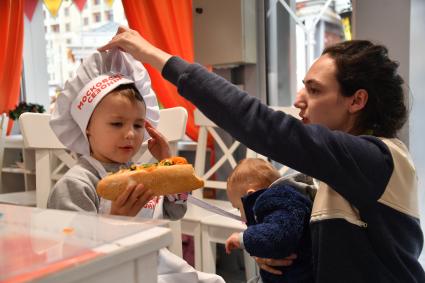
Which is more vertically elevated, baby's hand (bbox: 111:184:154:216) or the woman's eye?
the woman's eye

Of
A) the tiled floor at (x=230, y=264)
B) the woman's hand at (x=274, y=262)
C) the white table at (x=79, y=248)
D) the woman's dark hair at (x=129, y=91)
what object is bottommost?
the tiled floor at (x=230, y=264)

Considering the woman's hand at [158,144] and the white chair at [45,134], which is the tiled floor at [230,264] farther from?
the woman's hand at [158,144]

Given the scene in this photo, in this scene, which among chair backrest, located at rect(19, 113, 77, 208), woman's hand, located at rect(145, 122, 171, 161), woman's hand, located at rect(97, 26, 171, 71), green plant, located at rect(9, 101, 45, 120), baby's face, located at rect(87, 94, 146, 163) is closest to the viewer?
woman's hand, located at rect(97, 26, 171, 71)

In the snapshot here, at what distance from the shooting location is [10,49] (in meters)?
3.82

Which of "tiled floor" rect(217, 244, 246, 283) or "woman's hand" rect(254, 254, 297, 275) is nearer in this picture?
"woman's hand" rect(254, 254, 297, 275)

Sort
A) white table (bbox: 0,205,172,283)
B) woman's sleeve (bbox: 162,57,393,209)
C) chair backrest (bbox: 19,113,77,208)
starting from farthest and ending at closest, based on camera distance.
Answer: chair backrest (bbox: 19,113,77,208) < woman's sleeve (bbox: 162,57,393,209) < white table (bbox: 0,205,172,283)

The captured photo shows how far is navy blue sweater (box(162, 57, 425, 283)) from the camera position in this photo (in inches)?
32.8

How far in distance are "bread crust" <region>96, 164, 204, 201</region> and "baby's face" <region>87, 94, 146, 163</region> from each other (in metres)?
0.24

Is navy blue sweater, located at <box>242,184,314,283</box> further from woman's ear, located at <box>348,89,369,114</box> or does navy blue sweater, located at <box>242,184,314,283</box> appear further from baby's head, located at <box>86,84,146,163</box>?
baby's head, located at <box>86,84,146,163</box>

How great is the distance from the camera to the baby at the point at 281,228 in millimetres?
963

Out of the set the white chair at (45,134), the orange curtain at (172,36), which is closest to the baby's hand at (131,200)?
the white chair at (45,134)

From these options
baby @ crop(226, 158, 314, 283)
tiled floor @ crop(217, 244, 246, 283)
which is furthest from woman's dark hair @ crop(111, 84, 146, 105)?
tiled floor @ crop(217, 244, 246, 283)

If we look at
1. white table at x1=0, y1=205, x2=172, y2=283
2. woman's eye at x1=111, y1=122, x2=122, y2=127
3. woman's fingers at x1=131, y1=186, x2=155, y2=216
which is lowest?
woman's fingers at x1=131, y1=186, x2=155, y2=216

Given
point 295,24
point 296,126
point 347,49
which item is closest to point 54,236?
point 296,126
